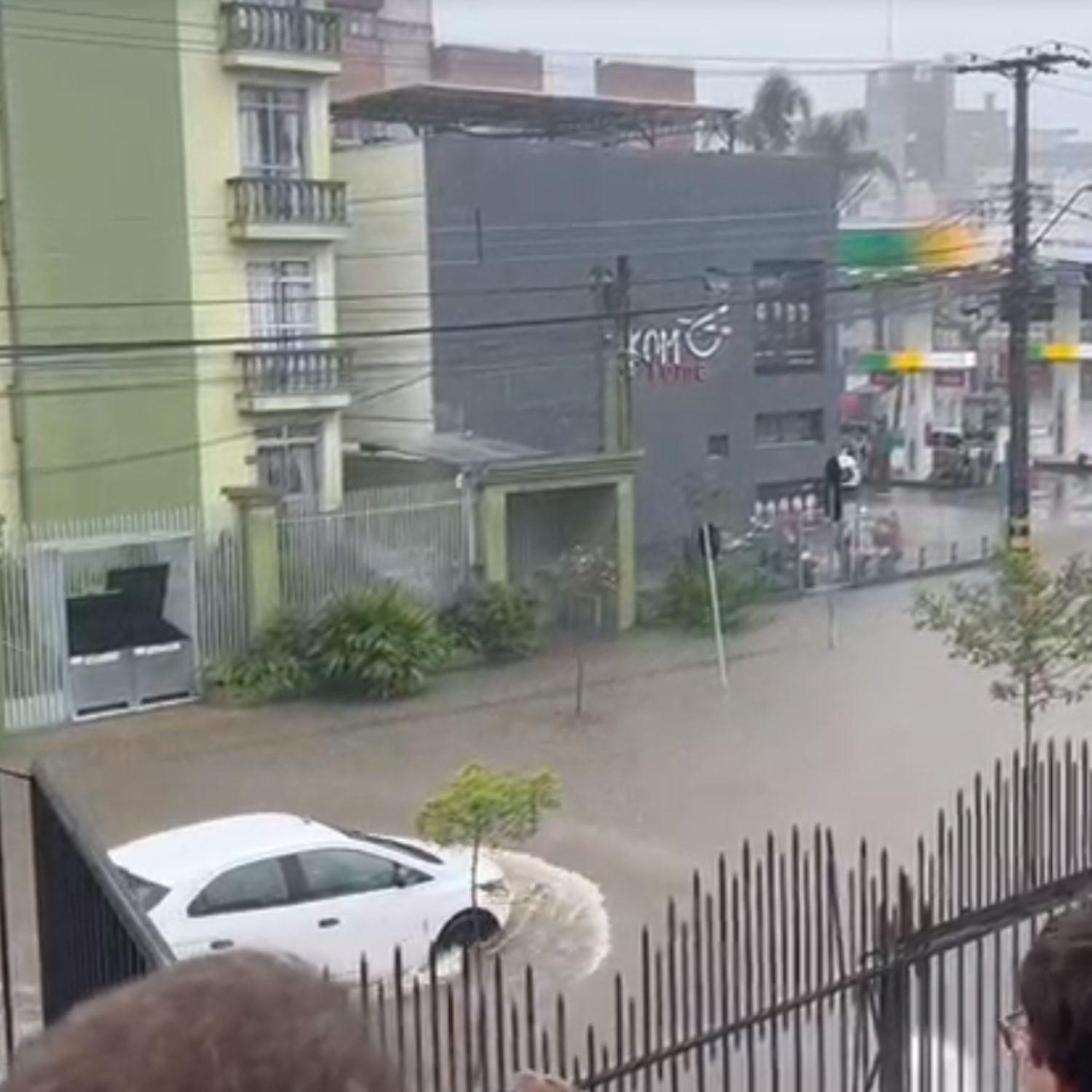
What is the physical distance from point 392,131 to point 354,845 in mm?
3014

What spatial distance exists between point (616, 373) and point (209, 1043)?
5.11 meters

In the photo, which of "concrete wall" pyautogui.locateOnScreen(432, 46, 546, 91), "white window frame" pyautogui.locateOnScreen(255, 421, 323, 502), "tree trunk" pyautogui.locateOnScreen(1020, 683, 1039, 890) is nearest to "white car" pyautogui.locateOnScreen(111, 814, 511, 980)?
"tree trunk" pyautogui.locateOnScreen(1020, 683, 1039, 890)

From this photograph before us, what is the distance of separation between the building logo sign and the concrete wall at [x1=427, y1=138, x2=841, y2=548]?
2 centimetres

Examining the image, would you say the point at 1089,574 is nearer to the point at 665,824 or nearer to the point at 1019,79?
the point at 665,824

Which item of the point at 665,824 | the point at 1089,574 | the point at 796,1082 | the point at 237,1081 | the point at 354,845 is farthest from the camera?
the point at 665,824

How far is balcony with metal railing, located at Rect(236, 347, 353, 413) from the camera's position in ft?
14.6

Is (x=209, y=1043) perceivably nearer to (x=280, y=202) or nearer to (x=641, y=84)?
(x=280, y=202)

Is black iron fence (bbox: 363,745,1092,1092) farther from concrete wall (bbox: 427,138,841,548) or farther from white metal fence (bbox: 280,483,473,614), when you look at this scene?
concrete wall (bbox: 427,138,841,548)

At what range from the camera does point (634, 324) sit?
216 inches

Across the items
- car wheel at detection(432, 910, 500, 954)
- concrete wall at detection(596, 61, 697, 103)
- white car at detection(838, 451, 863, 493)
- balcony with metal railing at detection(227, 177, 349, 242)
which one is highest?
concrete wall at detection(596, 61, 697, 103)

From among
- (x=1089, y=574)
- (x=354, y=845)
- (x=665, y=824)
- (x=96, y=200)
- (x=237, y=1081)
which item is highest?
(x=96, y=200)

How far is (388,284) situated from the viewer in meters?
5.02

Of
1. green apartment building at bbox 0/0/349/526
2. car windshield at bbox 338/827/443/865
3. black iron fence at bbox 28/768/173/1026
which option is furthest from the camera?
green apartment building at bbox 0/0/349/526

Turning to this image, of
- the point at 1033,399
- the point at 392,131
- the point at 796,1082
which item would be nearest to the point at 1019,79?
the point at 1033,399
